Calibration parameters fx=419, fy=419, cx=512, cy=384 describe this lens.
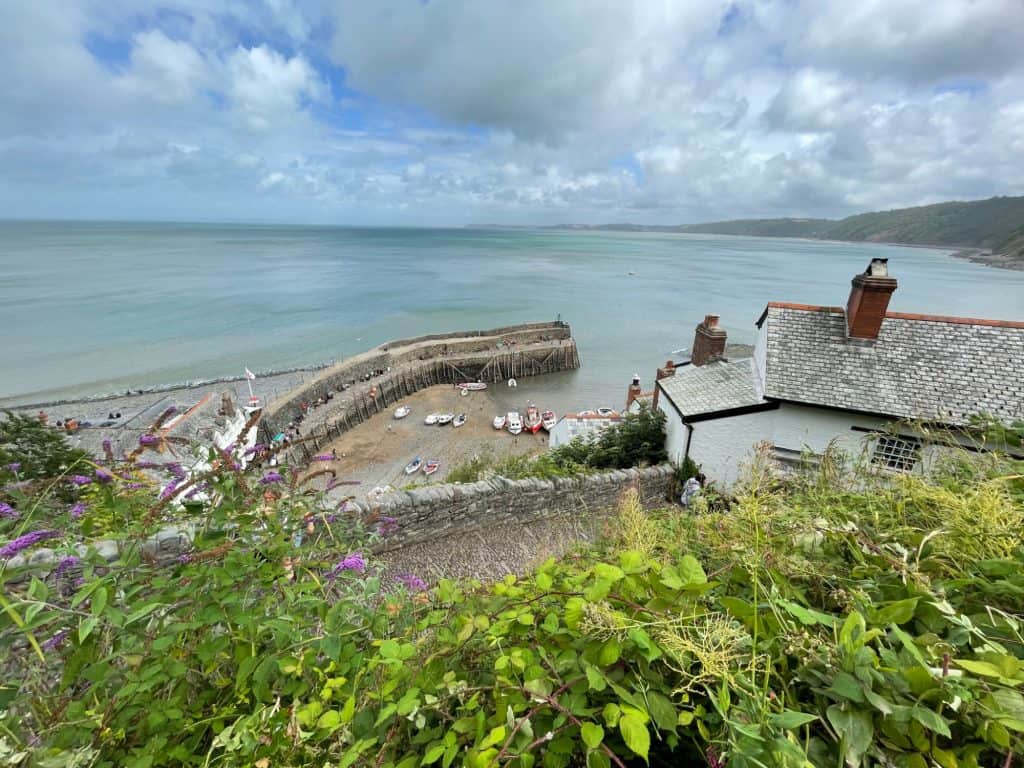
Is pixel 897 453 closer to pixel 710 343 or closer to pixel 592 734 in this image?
pixel 710 343

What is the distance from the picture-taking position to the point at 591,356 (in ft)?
147

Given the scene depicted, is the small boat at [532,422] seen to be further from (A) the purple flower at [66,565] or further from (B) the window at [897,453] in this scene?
(A) the purple flower at [66,565]

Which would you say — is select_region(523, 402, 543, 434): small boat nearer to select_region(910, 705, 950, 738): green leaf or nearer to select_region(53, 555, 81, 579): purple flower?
select_region(53, 555, 81, 579): purple flower

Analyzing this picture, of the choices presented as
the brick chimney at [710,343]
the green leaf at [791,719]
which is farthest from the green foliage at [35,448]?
the brick chimney at [710,343]

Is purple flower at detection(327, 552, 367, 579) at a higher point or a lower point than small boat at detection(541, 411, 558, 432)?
higher

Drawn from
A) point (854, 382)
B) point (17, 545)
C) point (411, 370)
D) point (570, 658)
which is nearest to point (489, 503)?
point (570, 658)

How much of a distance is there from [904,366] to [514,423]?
2054 centimetres

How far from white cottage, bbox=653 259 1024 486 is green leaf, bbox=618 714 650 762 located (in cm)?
880

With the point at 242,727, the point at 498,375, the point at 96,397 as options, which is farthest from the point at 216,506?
the point at 96,397

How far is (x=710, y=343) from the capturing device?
45.9 ft

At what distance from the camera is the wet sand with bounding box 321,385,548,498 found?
2247 cm

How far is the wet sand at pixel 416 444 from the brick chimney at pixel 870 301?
1354cm

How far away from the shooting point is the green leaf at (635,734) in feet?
4.19

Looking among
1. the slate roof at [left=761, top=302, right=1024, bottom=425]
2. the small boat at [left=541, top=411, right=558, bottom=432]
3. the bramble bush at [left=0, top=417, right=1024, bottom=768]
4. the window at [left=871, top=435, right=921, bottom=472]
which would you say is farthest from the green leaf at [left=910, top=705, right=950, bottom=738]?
the small boat at [left=541, top=411, right=558, bottom=432]
